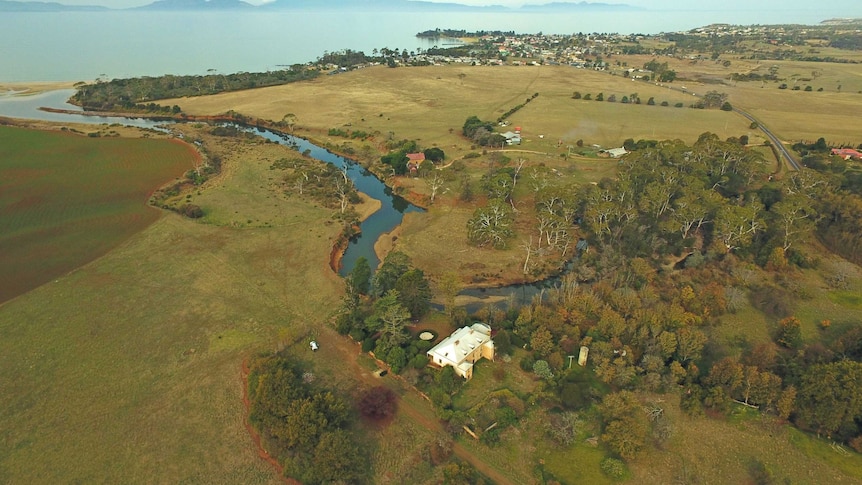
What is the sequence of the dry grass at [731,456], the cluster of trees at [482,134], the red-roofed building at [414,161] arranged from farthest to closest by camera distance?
1. the cluster of trees at [482,134]
2. the red-roofed building at [414,161]
3. the dry grass at [731,456]

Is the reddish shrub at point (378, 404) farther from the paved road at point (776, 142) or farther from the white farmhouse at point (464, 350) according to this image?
the paved road at point (776, 142)

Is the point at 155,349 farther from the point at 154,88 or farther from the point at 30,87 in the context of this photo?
the point at 30,87

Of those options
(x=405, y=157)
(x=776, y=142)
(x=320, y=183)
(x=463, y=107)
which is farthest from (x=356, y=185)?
(x=776, y=142)

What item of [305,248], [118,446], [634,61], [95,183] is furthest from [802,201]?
[634,61]

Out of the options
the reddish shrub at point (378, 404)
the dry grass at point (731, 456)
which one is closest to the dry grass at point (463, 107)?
the reddish shrub at point (378, 404)

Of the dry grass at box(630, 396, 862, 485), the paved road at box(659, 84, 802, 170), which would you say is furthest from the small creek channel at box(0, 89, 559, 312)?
the paved road at box(659, 84, 802, 170)

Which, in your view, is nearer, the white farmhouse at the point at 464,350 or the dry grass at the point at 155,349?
the dry grass at the point at 155,349

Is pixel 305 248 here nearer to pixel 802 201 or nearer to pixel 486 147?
pixel 486 147
